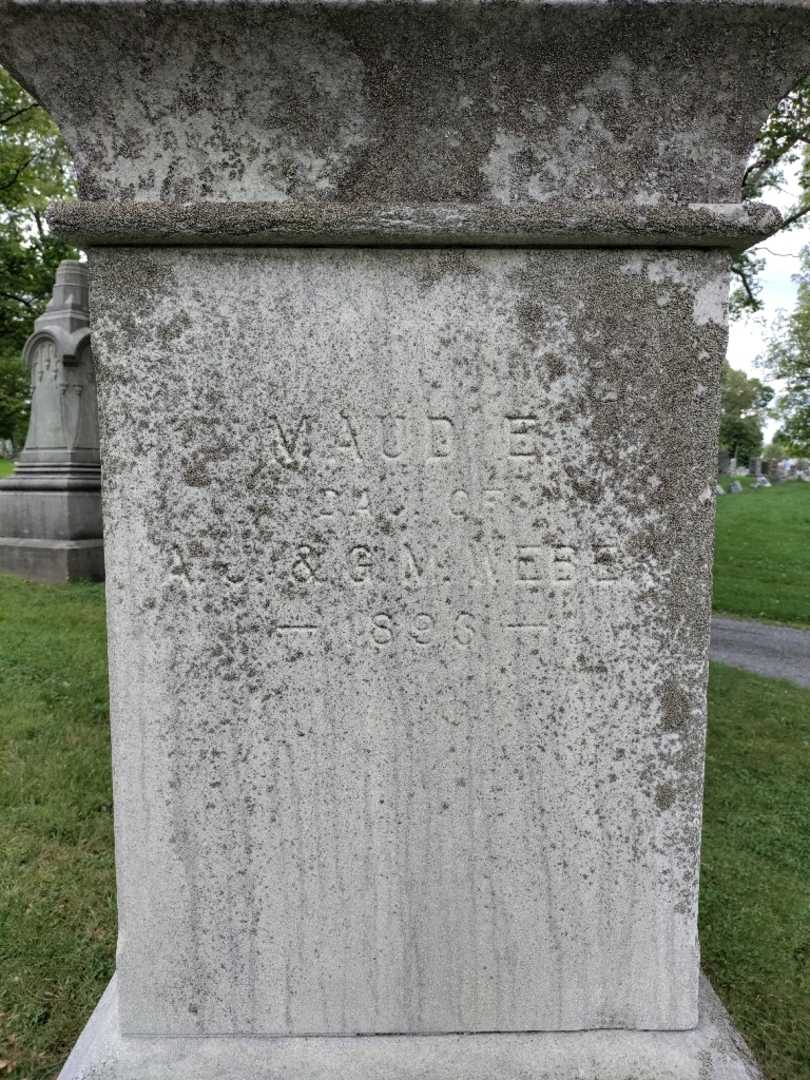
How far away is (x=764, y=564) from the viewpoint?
585 inches

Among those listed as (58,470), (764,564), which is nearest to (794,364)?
(764,564)

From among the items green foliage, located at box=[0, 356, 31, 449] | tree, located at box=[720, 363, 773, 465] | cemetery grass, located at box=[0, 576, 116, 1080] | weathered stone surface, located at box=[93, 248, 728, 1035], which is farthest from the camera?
tree, located at box=[720, 363, 773, 465]

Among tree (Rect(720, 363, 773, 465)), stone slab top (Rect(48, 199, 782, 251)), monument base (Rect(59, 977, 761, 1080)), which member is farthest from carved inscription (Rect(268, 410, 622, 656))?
tree (Rect(720, 363, 773, 465))

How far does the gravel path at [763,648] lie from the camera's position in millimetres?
7793

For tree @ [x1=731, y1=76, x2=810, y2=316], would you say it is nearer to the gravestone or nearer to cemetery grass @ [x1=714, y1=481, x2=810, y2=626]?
cemetery grass @ [x1=714, y1=481, x2=810, y2=626]

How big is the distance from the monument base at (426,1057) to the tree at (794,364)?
32.3 meters

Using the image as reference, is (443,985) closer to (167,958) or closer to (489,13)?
(167,958)

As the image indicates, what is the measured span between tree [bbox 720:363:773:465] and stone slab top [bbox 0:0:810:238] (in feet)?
199

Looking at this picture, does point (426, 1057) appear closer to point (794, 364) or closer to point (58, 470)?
point (58, 470)

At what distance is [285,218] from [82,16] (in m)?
0.54

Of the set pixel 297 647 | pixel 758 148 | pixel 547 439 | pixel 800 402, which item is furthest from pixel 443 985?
pixel 800 402

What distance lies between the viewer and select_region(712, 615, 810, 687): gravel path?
7.79 metres

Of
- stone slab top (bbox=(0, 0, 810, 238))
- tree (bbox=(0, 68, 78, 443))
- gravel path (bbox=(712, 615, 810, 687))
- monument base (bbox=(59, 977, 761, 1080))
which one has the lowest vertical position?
gravel path (bbox=(712, 615, 810, 687))

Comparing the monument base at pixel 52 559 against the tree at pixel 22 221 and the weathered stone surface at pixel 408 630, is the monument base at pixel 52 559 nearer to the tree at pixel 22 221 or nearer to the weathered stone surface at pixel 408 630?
the tree at pixel 22 221
